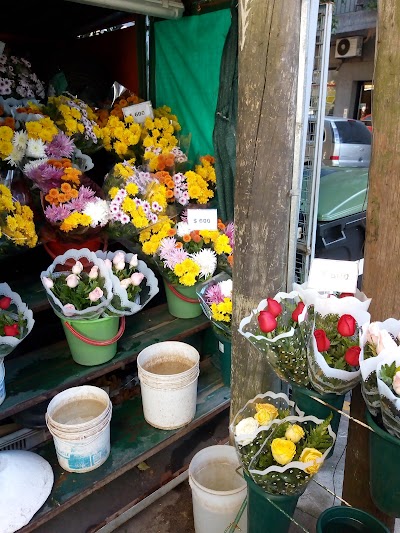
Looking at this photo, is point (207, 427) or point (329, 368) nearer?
point (329, 368)

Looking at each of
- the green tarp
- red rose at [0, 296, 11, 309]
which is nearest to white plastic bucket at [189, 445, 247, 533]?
red rose at [0, 296, 11, 309]

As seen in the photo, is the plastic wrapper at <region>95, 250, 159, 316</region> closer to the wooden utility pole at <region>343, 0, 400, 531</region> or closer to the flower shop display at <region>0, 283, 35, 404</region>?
the flower shop display at <region>0, 283, 35, 404</region>

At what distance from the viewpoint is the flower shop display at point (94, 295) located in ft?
8.01

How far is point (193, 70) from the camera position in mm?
3352

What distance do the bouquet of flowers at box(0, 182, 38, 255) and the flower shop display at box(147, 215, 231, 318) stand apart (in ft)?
2.41

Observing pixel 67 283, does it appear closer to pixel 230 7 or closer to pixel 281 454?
pixel 281 454

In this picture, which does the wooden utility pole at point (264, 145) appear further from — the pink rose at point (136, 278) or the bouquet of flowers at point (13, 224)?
the bouquet of flowers at point (13, 224)

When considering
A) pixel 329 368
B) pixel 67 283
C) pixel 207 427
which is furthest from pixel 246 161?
pixel 207 427

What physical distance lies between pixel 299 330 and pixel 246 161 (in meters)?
0.64

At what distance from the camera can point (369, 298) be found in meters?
1.64

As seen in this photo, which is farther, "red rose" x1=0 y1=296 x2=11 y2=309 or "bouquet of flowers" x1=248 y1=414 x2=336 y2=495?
"red rose" x1=0 y1=296 x2=11 y2=309

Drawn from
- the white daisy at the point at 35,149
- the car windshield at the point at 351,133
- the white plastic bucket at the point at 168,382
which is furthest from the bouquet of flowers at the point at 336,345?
the car windshield at the point at 351,133

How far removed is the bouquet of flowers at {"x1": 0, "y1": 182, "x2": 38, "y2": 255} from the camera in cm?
240

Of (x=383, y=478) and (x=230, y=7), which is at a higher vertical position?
(x=230, y=7)
